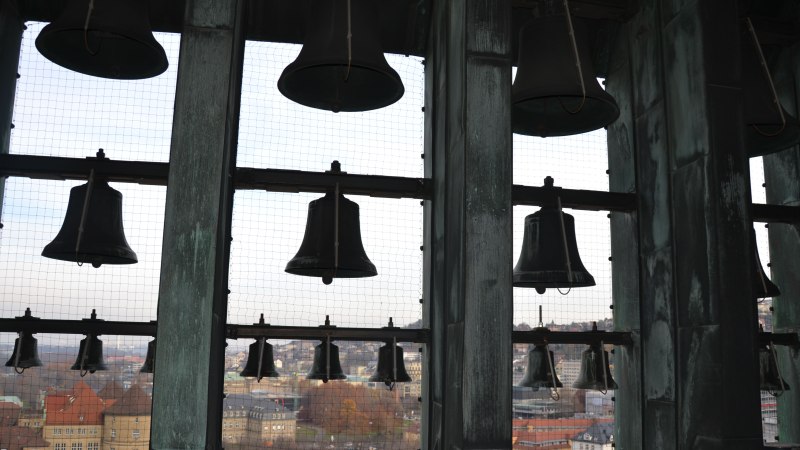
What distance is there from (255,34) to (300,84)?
1248 mm

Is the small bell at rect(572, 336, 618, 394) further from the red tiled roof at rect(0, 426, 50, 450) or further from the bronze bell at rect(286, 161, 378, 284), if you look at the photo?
the red tiled roof at rect(0, 426, 50, 450)

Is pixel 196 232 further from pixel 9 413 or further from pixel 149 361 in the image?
pixel 9 413

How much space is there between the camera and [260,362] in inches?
203

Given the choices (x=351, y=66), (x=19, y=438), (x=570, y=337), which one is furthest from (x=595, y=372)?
(x=19, y=438)

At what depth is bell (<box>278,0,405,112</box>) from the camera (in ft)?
14.8

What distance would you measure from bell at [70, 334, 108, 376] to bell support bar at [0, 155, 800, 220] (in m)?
1.16

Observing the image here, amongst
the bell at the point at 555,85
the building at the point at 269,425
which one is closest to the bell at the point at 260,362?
the building at the point at 269,425

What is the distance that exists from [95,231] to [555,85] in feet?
10.8

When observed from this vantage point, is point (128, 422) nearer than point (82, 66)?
No

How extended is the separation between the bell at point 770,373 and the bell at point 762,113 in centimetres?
159

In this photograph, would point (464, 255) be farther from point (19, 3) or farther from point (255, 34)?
point (19, 3)

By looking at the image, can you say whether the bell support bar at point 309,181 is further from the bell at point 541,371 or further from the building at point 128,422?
the building at point 128,422

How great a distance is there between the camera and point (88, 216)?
505cm

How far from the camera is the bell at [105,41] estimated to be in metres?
4.31
